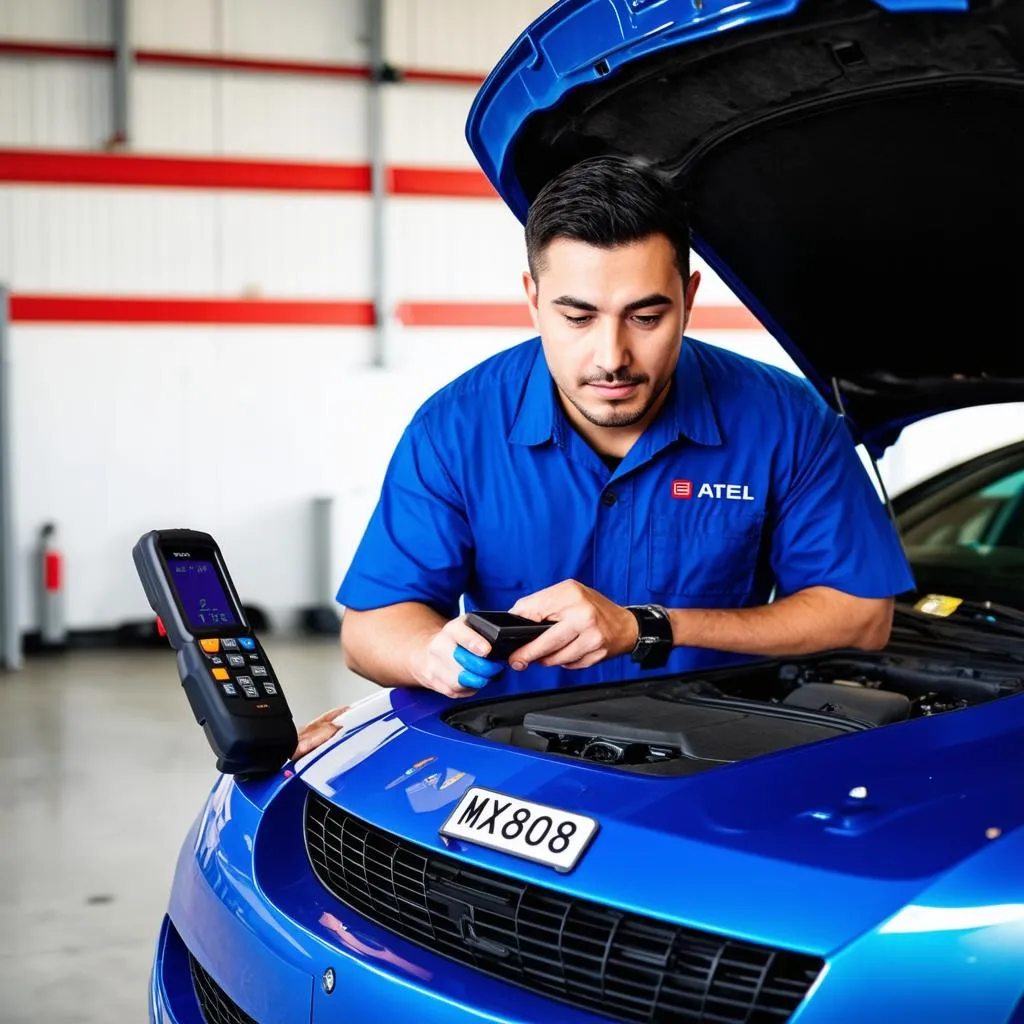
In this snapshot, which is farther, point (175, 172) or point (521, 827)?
point (175, 172)

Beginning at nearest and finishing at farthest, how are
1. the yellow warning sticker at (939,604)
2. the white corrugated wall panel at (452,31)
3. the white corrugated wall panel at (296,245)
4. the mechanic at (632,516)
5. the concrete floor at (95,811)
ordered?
1. the mechanic at (632,516)
2. the yellow warning sticker at (939,604)
3. the concrete floor at (95,811)
4. the white corrugated wall panel at (296,245)
5. the white corrugated wall panel at (452,31)

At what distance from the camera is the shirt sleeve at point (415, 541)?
204 centimetres

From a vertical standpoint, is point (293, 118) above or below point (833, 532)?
above

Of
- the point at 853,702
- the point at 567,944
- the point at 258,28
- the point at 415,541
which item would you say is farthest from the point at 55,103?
the point at 567,944

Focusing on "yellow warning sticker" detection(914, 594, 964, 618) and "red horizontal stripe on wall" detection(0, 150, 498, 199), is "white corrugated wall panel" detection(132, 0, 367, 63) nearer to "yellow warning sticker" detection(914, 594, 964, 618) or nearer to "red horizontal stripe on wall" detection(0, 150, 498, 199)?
"red horizontal stripe on wall" detection(0, 150, 498, 199)

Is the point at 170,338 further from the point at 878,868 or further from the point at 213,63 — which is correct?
the point at 878,868

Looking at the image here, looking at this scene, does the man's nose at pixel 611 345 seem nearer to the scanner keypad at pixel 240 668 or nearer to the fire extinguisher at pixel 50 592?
the scanner keypad at pixel 240 668

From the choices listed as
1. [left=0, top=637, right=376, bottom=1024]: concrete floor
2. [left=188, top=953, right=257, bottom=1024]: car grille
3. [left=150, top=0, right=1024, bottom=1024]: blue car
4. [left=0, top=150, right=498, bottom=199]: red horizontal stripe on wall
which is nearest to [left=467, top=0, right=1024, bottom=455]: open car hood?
[left=150, top=0, right=1024, bottom=1024]: blue car

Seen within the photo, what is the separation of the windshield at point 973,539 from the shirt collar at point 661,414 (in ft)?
1.86

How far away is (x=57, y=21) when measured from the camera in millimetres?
7145

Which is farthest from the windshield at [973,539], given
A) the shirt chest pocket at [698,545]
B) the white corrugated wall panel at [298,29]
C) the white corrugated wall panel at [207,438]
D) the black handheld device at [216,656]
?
the white corrugated wall panel at [298,29]

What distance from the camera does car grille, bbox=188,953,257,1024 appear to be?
5.19 ft

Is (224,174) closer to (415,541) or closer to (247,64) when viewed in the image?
(247,64)

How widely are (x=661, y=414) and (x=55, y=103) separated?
6060mm
